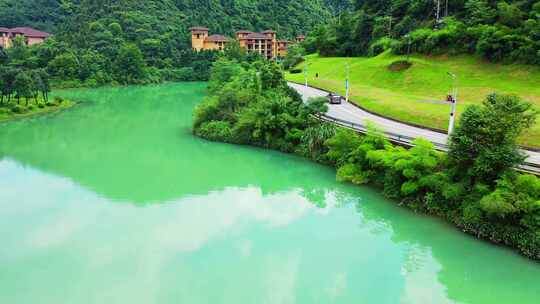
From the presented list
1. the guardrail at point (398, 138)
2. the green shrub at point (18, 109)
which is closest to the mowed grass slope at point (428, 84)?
the guardrail at point (398, 138)

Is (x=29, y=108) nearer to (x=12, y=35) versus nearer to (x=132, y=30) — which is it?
(x=132, y=30)

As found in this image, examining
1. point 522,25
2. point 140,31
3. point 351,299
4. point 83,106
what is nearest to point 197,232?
point 351,299

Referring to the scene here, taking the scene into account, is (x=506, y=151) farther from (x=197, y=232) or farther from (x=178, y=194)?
(x=178, y=194)

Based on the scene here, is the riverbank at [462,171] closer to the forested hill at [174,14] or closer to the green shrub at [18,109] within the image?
the green shrub at [18,109]

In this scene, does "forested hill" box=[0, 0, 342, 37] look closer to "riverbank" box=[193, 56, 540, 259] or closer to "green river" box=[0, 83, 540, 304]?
"green river" box=[0, 83, 540, 304]

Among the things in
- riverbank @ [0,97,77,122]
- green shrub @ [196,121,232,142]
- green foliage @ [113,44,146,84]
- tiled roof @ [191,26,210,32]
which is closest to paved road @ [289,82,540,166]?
green shrub @ [196,121,232,142]

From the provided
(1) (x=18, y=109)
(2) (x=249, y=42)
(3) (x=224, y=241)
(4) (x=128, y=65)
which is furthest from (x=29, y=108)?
(2) (x=249, y=42)

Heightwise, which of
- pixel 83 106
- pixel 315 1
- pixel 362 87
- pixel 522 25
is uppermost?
pixel 315 1
